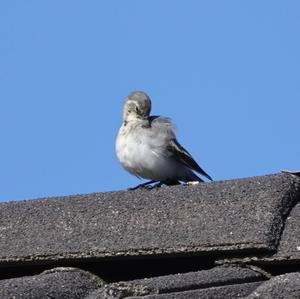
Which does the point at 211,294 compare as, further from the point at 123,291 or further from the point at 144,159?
the point at 144,159

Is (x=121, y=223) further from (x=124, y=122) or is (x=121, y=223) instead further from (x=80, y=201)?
(x=124, y=122)

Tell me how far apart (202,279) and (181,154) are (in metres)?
4.40

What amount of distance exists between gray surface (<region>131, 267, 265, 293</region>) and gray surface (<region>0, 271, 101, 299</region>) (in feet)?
0.96

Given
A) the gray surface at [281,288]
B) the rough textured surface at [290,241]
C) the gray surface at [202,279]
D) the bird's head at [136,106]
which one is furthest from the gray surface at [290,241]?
the bird's head at [136,106]

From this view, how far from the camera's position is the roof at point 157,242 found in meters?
6.10

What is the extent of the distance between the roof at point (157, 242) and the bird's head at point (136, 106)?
12.0 ft

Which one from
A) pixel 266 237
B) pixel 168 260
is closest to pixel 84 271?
pixel 168 260

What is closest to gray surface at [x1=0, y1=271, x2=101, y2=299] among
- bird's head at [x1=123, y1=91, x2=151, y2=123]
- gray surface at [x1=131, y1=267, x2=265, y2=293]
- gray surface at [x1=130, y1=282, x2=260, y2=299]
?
gray surface at [x1=131, y1=267, x2=265, y2=293]

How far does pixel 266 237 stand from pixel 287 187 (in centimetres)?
46

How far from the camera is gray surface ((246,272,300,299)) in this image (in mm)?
5555

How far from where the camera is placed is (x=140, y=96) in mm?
11336

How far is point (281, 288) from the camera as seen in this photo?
18.5 ft

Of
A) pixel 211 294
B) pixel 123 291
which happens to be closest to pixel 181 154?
pixel 123 291

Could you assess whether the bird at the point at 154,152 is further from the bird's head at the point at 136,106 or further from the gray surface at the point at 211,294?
the gray surface at the point at 211,294
